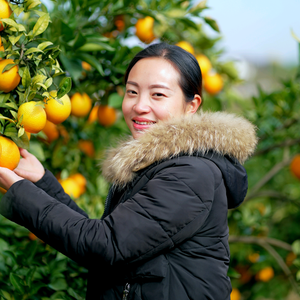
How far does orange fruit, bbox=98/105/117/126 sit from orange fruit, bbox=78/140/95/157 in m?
0.19

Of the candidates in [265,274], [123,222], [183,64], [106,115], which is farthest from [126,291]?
[265,274]

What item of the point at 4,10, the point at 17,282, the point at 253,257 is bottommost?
the point at 253,257

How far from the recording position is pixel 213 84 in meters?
1.73

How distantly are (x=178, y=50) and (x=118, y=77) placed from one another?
1.37 ft

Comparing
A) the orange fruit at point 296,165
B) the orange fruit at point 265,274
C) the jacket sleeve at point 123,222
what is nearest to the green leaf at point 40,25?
the jacket sleeve at point 123,222

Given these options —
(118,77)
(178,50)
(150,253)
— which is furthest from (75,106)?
(150,253)

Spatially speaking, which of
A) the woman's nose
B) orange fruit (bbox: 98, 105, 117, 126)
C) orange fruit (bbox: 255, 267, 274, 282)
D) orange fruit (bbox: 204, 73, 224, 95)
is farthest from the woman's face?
orange fruit (bbox: 255, 267, 274, 282)

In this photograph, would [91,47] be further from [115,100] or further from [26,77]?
[26,77]

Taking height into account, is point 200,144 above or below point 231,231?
above

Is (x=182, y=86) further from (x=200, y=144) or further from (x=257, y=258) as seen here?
(x=257, y=258)

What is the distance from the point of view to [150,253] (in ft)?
2.54

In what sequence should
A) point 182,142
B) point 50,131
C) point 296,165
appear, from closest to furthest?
point 182,142 → point 50,131 → point 296,165

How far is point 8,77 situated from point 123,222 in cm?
41

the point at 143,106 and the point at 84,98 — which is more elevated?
the point at 143,106
